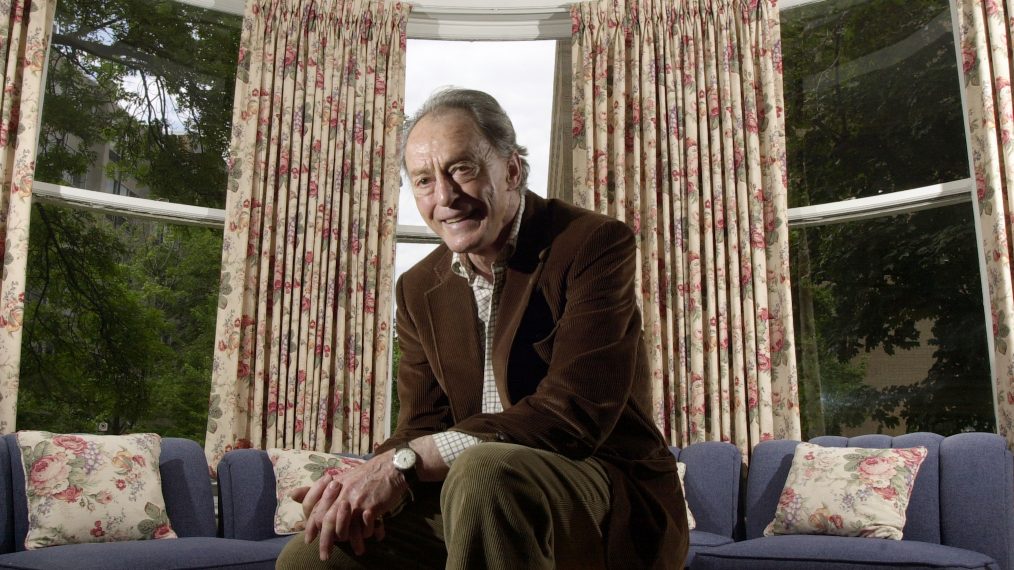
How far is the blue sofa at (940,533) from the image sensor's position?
2.91 metres

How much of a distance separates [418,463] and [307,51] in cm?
402

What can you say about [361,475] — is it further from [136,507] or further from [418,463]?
[136,507]

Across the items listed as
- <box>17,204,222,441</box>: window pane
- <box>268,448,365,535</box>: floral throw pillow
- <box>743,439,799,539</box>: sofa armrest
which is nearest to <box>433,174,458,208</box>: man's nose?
<box>268,448,365,535</box>: floral throw pillow

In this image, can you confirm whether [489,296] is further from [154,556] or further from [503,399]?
[154,556]

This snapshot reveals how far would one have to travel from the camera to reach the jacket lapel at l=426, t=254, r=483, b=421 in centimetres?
153

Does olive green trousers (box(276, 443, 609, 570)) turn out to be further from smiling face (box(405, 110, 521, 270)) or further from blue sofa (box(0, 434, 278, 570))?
blue sofa (box(0, 434, 278, 570))

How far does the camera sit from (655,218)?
464 cm

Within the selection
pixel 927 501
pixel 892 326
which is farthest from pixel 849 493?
pixel 892 326

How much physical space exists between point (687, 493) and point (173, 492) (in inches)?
87.2

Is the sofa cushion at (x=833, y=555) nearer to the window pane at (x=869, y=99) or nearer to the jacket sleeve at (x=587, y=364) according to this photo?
the jacket sleeve at (x=587, y=364)

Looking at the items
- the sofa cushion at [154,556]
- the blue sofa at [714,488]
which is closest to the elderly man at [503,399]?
the sofa cushion at [154,556]

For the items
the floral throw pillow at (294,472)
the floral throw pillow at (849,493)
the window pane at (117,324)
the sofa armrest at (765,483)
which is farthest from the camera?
the window pane at (117,324)

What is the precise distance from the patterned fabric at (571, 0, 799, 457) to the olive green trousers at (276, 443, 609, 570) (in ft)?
10.9

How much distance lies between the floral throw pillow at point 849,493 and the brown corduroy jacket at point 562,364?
2.24 metres
